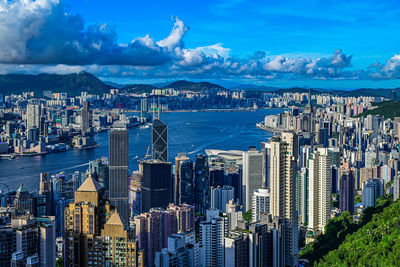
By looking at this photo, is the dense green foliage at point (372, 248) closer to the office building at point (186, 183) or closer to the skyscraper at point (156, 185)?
the skyscraper at point (156, 185)

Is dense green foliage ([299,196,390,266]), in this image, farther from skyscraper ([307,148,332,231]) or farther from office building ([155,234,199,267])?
office building ([155,234,199,267])

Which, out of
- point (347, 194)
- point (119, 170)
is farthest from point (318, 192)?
point (119, 170)

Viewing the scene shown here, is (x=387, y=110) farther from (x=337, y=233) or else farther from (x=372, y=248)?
(x=372, y=248)

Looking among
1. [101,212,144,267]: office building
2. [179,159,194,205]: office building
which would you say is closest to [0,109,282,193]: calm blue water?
[179,159,194,205]: office building

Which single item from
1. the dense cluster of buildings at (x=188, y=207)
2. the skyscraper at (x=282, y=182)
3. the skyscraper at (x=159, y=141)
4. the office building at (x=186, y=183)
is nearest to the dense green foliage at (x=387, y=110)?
the dense cluster of buildings at (x=188, y=207)

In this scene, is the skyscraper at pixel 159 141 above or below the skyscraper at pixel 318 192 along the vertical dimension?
above

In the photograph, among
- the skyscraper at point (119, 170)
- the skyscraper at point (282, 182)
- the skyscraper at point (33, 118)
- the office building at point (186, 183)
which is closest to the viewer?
the skyscraper at point (282, 182)
